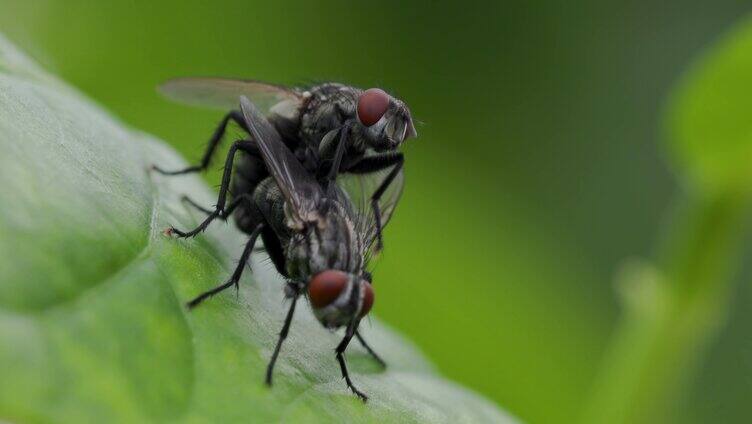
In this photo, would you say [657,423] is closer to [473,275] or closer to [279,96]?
[279,96]

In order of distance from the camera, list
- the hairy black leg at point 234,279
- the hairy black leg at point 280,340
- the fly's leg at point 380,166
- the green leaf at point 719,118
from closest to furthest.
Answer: the hairy black leg at point 280,340 → the hairy black leg at point 234,279 → the green leaf at point 719,118 → the fly's leg at point 380,166

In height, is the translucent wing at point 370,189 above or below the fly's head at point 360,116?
below

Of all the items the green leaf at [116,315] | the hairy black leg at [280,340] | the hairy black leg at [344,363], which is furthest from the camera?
the hairy black leg at [344,363]

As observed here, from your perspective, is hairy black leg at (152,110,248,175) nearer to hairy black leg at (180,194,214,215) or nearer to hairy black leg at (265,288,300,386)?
hairy black leg at (180,194,214,215)

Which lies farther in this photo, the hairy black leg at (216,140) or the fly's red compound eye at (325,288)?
the hairy black leg at (216,140)

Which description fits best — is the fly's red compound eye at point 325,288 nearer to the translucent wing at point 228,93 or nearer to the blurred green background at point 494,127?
the translucent wing at point 228,93

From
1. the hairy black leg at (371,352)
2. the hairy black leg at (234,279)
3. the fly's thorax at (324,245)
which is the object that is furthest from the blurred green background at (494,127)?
the hairy black leg at (234,279)

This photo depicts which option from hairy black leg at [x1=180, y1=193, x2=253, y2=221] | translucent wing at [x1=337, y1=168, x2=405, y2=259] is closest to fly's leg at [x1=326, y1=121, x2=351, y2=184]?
translucent wing at [x1=337, y1=168, x2=405, y2=259]
